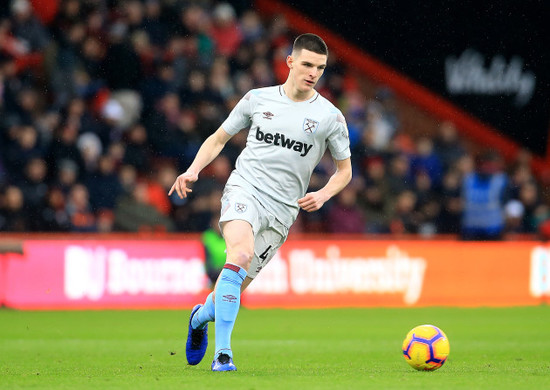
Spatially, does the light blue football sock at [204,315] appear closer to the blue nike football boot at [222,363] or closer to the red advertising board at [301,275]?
the blue nike football boot at [222,363]

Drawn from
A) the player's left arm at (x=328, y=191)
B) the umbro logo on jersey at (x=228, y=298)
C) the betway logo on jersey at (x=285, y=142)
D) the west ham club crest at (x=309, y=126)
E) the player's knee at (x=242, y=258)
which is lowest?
the umbro logo on jersey at (x=228, y=298)

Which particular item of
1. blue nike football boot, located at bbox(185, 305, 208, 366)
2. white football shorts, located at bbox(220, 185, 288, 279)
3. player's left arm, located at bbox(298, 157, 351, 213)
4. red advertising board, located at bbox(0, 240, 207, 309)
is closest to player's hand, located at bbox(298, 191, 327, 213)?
player's left arm, located at bbox(298, 157, 351, 213)

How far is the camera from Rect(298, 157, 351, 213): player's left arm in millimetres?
6715

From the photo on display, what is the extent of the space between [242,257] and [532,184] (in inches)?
521

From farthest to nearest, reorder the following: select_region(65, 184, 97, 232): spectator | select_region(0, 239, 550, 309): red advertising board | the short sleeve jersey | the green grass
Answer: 1. select_region(65, 184, 97, 232): spectator
2. select_region(0, 239, 550, 309): red advertising board
3. the short sleeve jersey
4. the green grass

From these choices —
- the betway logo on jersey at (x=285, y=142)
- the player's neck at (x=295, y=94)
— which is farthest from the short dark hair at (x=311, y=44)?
the betway logo on jersey at (x=285, y=142)

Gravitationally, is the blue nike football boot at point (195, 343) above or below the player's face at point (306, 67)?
below

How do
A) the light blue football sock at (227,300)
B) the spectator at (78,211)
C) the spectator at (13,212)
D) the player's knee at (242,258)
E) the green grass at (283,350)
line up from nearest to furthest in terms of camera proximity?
the green grass at (283,350) < the light blue football sock at (227,300) < the player's knee at (242,258) < the spectator at (13,212) < the spectator at (78,211)

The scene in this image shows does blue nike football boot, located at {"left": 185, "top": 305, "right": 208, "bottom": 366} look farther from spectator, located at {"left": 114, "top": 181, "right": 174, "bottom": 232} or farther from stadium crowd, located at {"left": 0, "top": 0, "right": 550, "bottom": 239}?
spectator, located at {"left": 114, "top": 181, "right": 174, "bottom": 232}

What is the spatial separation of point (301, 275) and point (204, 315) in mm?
8437

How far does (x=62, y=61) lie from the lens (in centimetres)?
1622

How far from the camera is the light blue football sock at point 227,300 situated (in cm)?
664

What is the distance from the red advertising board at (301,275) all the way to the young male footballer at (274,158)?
24.3 feet

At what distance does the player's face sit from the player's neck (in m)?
0.07
